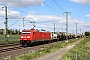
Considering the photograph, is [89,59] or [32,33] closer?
[89,59]

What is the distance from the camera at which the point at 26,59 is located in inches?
730

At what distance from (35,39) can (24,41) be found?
3.11 meters

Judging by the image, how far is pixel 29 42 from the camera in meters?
42.6

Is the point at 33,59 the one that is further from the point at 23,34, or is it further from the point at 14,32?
the point at 14,32

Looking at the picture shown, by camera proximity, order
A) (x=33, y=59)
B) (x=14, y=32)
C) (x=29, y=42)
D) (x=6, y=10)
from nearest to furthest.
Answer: (x=33, y=59)
(x=29, y=42)
(x=6, y=10)
(x=14, y=32)

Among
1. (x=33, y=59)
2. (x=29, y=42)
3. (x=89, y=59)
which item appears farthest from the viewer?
(x=29, y=42)

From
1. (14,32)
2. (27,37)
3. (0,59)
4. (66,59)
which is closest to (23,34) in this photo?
(27,37)

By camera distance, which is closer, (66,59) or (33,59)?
(66,59)

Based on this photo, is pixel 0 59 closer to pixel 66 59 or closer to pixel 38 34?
pixel 66 59

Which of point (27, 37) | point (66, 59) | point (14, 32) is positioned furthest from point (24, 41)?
A: point (14, 32)

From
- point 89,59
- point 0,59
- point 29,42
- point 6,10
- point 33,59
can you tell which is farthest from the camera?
point 6,10

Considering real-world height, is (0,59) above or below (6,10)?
below

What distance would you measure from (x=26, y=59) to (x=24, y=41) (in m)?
24.4

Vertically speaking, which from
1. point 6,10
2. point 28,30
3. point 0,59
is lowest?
point 0,59
